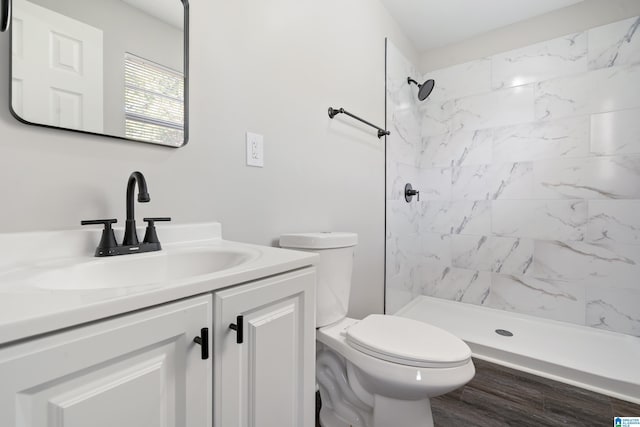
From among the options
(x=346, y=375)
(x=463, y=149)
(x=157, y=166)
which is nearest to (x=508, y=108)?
A: (x=463, y=149)

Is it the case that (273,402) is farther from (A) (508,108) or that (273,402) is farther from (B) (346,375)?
(A) (508,108)

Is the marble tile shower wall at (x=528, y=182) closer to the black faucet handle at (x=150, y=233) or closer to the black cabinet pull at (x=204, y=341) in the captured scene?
the black faucet handle at (x=150, y=233)

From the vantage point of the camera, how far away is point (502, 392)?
4.79 feet

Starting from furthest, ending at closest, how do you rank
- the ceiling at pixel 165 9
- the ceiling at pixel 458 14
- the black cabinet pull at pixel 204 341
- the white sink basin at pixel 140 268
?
the ceiling at pixel 458 14, the ceiling at pixel 165 9, the white sink basin at pixel 140 268, the black cabinet pull at pixel 204 341

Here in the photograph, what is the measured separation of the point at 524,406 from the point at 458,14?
8.30 feet

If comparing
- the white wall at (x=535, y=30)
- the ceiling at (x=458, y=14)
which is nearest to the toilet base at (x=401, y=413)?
the ceiling at (x=458, y=14)

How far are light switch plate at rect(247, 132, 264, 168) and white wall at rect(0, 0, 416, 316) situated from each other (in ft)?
0.10

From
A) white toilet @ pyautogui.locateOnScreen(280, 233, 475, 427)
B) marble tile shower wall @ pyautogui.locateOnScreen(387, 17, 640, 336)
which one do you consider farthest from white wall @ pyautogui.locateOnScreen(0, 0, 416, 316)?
marble tile shower wall @ pyautogui.locateOnScreen(387, 17, 640, 336)

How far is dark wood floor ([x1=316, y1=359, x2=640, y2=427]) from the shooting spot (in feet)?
4.15

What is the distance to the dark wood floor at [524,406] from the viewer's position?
1266mm

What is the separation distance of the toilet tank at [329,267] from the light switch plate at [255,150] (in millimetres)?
326

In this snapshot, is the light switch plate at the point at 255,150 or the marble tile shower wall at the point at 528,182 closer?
the light switch plate at the point at 255,150

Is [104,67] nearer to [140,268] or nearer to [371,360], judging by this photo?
[140,268]

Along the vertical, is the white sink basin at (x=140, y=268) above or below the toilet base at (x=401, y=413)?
above
